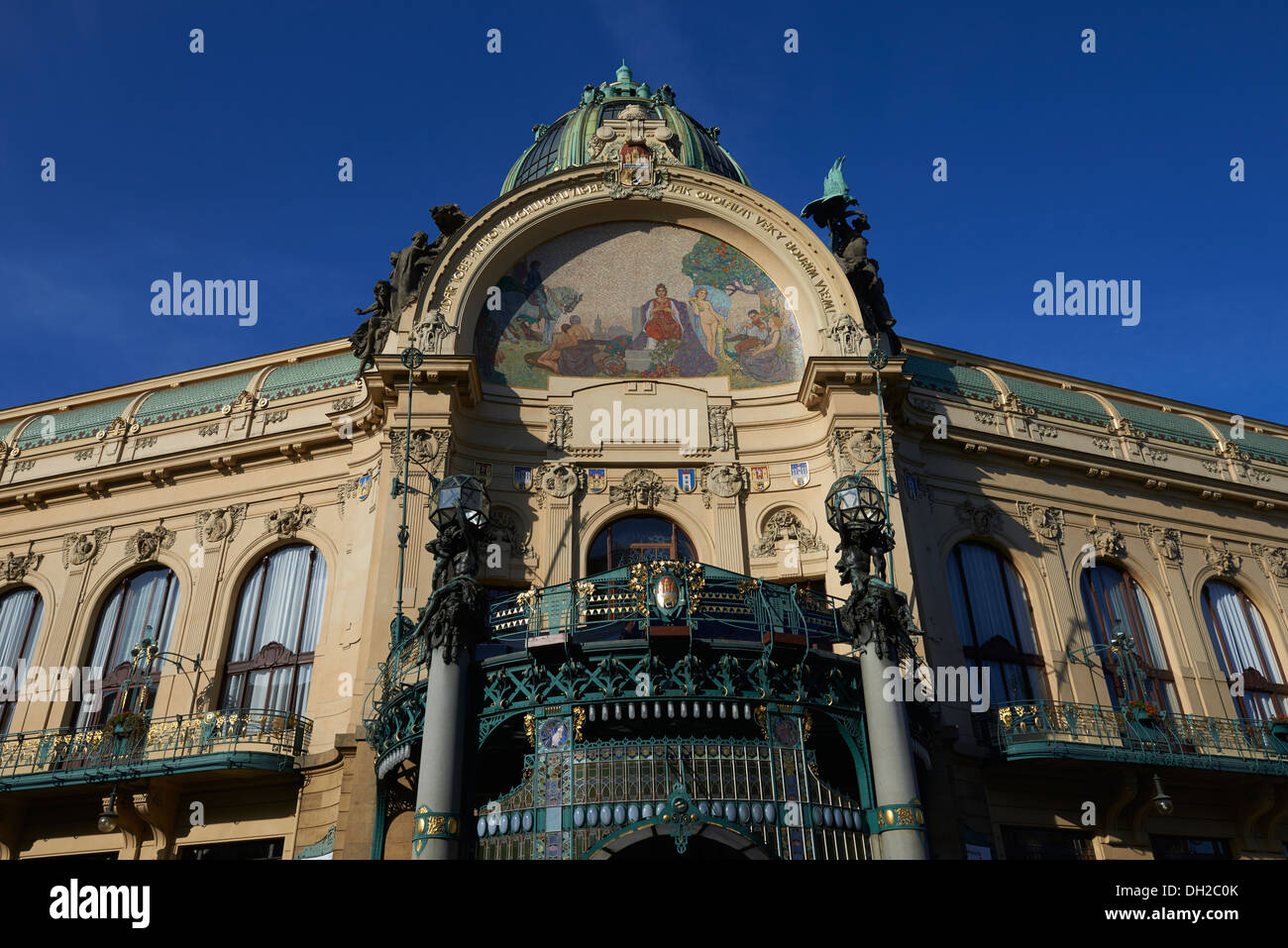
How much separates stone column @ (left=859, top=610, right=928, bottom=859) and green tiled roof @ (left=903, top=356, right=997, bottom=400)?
10.3 m

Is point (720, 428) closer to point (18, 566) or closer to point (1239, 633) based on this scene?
point (1239, 633)

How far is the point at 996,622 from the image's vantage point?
835 inches

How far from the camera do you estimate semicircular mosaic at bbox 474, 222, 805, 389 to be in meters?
22.2

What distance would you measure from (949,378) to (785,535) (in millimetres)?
6278

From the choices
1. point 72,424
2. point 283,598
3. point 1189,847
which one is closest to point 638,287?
point 283,598

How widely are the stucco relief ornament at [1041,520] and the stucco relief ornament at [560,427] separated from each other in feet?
31.9

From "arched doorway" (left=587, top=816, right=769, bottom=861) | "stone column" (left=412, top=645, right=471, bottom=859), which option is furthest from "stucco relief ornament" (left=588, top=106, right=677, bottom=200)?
"arched doorway" (left=587, top=816, right=769, bottom=861)

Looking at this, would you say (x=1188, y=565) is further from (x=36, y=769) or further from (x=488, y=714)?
(x=36, y=769)

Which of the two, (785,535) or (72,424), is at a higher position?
(72,424)

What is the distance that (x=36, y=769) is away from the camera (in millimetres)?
19172

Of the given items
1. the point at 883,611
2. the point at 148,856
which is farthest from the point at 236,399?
the point at 883,611

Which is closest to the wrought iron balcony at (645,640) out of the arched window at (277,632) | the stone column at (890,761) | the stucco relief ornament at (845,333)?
the stone column at (890,761)

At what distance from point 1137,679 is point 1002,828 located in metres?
4.47

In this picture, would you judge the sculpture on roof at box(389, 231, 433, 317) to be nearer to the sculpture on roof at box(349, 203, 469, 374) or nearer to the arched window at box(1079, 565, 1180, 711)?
the sculpture on roof at box(349, 203, 469, 374)
